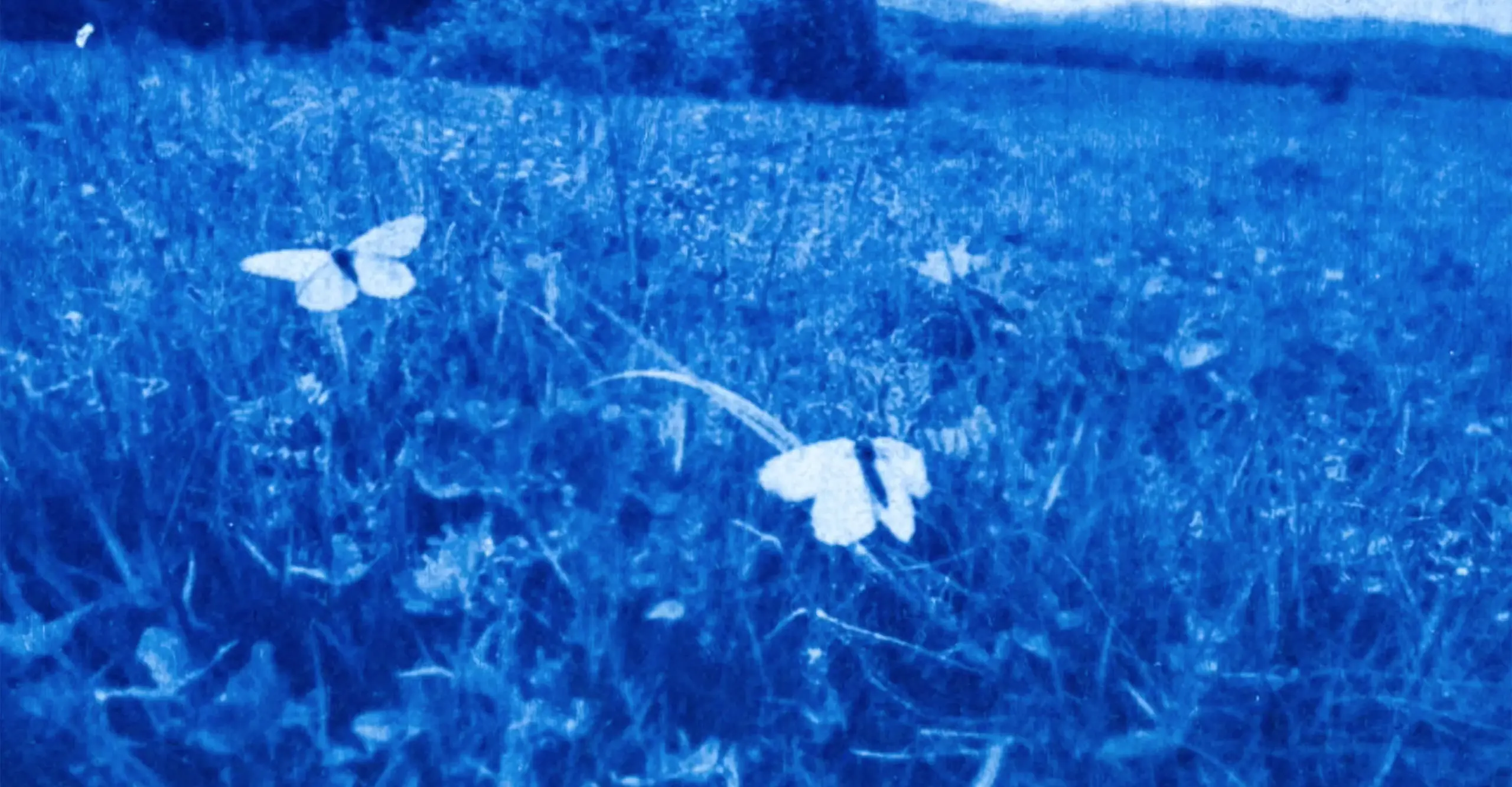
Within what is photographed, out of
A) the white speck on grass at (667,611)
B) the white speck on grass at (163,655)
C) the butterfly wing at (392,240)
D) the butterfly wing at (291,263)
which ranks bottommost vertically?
the white speck on grass at (163,655)

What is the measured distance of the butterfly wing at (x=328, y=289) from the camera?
133cm

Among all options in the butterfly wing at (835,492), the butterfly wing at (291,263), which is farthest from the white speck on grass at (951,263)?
the butterfly wing at (291,263)

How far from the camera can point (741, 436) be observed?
4.22ft

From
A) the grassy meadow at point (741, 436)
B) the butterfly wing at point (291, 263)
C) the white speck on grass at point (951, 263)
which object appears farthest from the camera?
the white speck on grass at point (951, 263)

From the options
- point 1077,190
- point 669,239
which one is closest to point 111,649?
point 669,239

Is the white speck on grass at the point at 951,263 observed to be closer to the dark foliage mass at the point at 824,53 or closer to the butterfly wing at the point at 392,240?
the dark foliage mass at the point at 824,53

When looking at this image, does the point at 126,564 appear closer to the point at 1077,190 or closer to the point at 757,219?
the point at 757,219

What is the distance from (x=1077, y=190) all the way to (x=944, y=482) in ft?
1.79

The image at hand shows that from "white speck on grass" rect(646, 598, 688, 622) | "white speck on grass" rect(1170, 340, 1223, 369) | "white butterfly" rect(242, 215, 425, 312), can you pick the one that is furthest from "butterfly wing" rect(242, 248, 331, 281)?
"white speck on grass" rect(1170, 340, 1223, 369)

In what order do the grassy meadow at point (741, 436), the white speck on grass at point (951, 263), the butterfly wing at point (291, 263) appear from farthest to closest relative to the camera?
the white speck on grass at point (951, 263), the butterfly wing at point (291, 263), the grassy meadow at point (741, 436)

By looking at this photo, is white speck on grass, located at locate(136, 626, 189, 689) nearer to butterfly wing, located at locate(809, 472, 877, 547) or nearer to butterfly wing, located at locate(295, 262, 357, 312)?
butterfly wing, located at locate(295, 262, 357, 312)

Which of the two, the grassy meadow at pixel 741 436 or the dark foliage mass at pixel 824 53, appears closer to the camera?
the grassy meadow at pixel 741 436

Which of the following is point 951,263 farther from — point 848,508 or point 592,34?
point 592,34

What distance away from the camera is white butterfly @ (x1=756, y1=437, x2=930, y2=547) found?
118 cm
